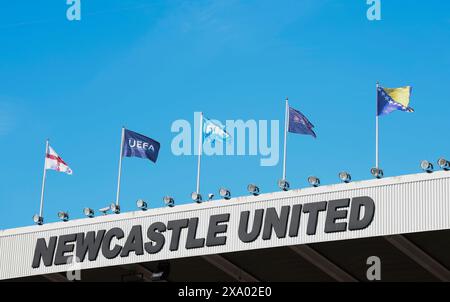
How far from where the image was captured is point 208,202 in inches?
2041

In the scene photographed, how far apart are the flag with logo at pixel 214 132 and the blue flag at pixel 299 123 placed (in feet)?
11.3

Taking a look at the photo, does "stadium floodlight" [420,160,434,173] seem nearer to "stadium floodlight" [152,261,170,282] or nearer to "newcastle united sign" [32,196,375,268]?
"newcastle united sign" [32,196,375,268]

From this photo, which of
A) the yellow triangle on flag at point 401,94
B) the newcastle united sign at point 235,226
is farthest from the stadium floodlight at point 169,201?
the yellow triangle on flag at point 401,94

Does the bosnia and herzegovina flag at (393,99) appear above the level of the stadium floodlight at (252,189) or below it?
above

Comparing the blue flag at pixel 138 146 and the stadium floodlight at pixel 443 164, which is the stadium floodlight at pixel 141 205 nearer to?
the blue flag at pixel 138 146

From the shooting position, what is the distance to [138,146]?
5778 centimetres

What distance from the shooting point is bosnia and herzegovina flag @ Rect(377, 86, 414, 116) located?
51.1 m

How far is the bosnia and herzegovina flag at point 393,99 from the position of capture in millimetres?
51062

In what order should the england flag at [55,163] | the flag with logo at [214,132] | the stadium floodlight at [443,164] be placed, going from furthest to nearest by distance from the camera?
the england flag at [55,163], the flag with logo at [214,132], the stadium floodlight at [443,164]

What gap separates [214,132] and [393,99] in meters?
9.36

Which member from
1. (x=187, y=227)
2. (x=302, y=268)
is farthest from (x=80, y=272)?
(x=302, y=268)

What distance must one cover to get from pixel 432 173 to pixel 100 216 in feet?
55.4

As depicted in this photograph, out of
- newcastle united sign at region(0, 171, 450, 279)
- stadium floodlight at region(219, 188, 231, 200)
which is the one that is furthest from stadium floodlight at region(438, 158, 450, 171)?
stadium floodlight at region(219, 188, 231, 200)

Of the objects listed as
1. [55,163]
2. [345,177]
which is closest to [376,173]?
[345,177]
